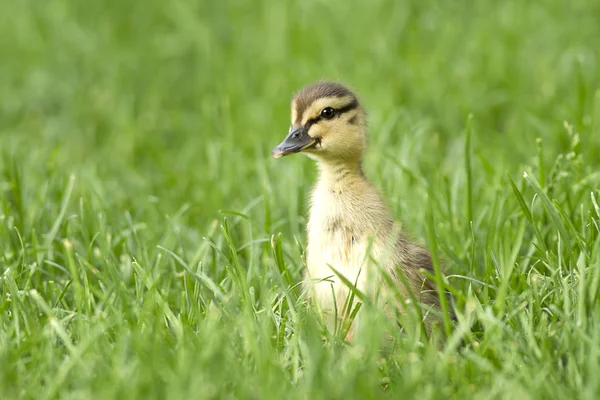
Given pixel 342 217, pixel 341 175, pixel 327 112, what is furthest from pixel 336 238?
pixel 327 112

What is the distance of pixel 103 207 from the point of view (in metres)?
4.74

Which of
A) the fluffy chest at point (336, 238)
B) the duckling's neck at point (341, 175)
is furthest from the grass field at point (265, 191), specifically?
the duckling's neck at point (341, 175)

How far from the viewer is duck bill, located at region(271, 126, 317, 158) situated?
4.07 metres

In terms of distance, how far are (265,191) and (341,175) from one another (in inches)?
27.2

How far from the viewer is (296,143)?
162 inches

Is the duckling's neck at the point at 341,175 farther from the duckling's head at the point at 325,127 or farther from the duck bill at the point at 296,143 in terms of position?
the duck bill at the point at 296,143

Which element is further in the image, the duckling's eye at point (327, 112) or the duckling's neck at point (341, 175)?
the duckling's eye at point (327, 112)

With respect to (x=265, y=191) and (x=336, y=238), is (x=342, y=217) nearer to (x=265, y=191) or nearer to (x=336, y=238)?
(x=336, y=238)

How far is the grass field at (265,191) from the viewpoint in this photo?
3012 millimetres

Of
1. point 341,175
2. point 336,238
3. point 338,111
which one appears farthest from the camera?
point 338,111

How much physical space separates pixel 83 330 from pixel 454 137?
11.7 ft

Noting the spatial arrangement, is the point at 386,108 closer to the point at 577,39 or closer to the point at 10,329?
the point at 577,39

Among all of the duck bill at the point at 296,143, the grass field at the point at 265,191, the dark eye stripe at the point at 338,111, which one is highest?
the dark eye stripe at the point at 338,111

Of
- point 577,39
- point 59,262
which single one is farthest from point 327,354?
point 577,39
